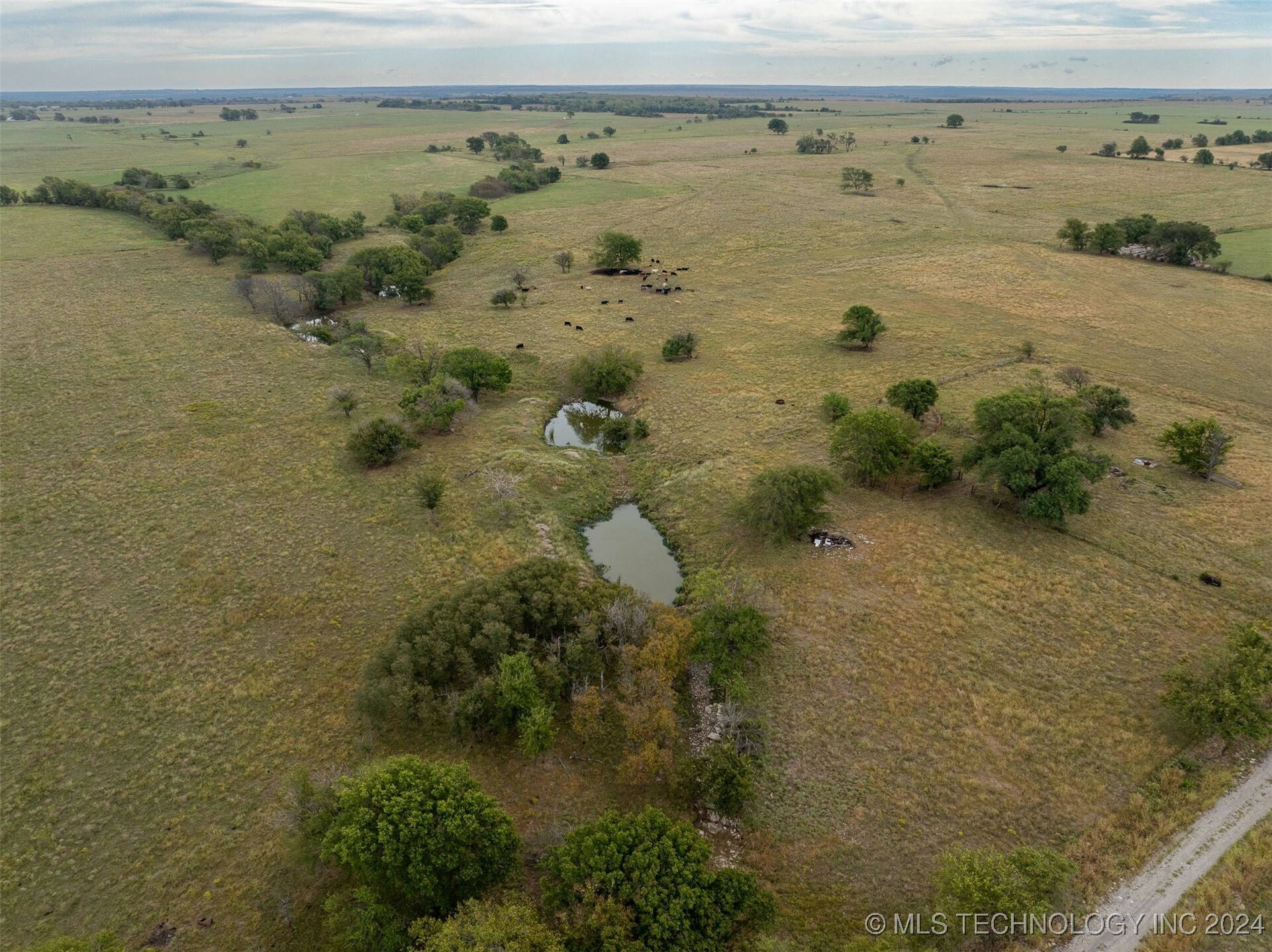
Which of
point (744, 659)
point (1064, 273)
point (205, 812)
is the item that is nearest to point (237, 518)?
point (205, 812)

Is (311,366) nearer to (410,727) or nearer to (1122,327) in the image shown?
(410,727)

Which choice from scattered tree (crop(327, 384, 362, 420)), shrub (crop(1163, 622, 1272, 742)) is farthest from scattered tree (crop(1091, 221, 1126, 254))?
scattered tree (crop(327, 384, 362, 420))

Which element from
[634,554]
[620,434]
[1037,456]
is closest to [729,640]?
[634,554]

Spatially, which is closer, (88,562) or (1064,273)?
(88,562)

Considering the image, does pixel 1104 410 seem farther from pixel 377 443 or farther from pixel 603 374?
pixel 377 443

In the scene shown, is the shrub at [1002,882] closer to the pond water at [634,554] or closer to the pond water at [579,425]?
the pond water at [634,554]

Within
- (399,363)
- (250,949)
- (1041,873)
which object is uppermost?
(399,363)
